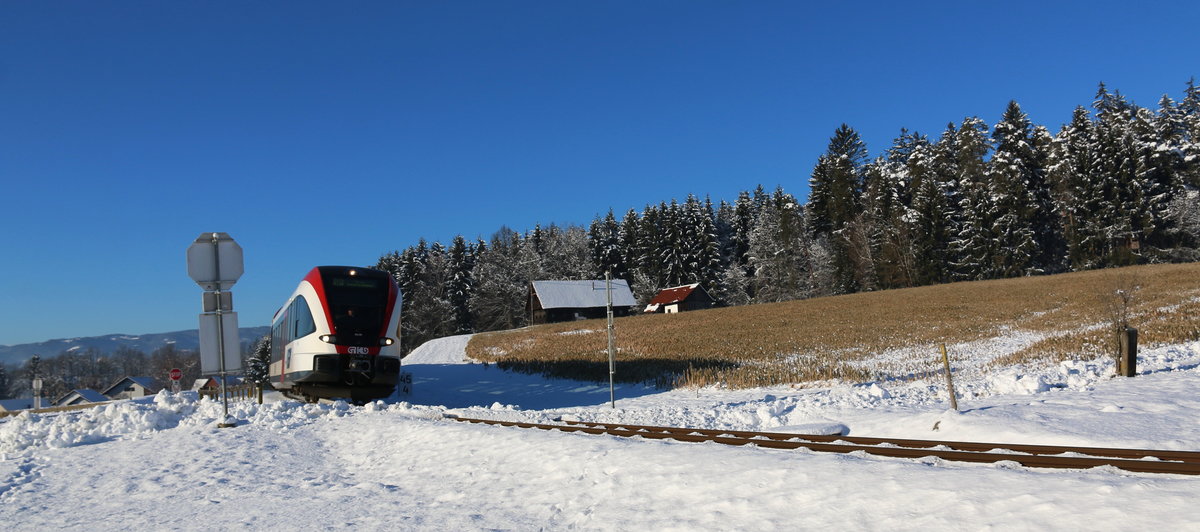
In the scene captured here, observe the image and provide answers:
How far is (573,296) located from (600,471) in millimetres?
67457

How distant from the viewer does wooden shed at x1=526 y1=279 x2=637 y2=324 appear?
238 ft

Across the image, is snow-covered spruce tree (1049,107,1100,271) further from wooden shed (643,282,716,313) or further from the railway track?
the railway track

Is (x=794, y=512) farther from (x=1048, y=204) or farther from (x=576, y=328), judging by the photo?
(x=1048, y=204)

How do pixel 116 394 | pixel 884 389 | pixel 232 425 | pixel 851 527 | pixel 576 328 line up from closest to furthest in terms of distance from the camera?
pixel 851 527, pixel 232 425, pixel 884 389, pixel 576 328, pixel 116 394

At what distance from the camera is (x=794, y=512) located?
15.9ft

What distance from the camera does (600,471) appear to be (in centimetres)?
661

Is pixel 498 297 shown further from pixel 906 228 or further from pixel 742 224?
pixel 906 228

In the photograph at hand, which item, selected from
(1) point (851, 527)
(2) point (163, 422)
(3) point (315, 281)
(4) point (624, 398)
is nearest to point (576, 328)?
(4) point (624, 398)

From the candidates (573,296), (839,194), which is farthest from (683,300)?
(839,194)

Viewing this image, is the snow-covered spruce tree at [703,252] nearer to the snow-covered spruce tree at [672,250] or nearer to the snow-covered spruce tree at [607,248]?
the snow-covered spruce tree at [672,250]

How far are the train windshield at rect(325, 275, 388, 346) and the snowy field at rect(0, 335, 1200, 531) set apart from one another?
277 cm

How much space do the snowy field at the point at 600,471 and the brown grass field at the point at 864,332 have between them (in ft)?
21.1

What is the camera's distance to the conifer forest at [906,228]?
58.1 metres

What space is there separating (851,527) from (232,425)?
35.8ft
